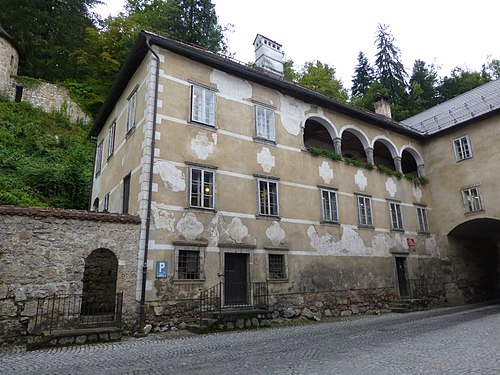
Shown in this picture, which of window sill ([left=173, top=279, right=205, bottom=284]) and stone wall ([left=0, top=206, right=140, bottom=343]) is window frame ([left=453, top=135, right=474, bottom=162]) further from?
stone wall ([left=0, top=206, right=140, bottom=343])

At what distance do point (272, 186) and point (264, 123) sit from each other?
2.66 m

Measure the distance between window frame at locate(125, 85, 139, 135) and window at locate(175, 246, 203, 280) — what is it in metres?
5.12

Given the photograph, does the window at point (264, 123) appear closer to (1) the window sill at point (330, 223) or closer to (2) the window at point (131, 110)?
(1) the window sill at point (330, 223)

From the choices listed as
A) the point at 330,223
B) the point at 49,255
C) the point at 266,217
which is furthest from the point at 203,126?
the point at 330,223

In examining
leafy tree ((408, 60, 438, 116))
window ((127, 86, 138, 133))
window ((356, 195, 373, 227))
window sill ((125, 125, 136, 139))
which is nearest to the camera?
window sill ((125, 125, 136, 139))

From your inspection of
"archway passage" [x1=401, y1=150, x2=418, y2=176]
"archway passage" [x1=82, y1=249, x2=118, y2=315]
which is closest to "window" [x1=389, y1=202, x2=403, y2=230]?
"archway passage" [x1=401, y1=150, x2=418, y2=176]

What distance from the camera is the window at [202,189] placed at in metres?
12.1

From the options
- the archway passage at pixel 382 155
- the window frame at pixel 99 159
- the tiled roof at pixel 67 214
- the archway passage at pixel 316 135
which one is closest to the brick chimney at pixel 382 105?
the archway passage at pixel 382 155

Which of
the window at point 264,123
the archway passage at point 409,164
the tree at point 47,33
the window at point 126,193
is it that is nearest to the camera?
the window at point 126,193

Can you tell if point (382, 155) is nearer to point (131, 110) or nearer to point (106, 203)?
point (131, 110)

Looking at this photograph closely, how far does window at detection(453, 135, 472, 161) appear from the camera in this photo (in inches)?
772

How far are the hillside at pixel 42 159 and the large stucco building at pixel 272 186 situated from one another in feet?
6.74

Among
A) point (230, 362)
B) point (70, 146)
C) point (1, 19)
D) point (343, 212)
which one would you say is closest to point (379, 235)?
point (343, 212)

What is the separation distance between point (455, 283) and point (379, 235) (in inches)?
257
